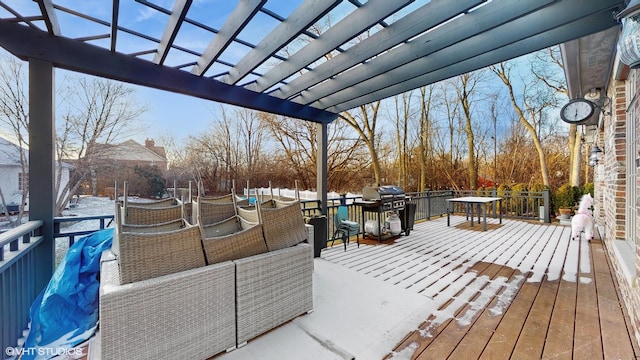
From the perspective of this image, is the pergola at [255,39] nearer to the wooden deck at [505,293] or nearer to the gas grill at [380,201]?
the gas grill at [380,201]

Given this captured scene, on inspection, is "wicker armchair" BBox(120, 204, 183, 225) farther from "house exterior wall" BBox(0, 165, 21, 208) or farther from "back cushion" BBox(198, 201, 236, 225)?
"house exterior wall" BBox(0, 165, 21, 208)

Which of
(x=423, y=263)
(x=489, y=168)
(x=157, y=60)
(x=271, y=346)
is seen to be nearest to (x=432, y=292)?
(x=423, y=263)

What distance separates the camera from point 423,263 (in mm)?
3768

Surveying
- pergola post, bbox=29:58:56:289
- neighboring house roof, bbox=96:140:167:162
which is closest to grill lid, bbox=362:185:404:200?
pergola post, bbox=29:58:56:289

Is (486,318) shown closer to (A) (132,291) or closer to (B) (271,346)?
(B) (271,346)

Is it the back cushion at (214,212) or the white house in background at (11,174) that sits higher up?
the white house in background at (11,174)

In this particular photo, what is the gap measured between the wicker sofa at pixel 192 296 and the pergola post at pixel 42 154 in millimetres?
786

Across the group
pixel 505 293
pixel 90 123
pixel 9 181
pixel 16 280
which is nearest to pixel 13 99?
pixel 90 123

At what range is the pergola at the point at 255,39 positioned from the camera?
2.05 m

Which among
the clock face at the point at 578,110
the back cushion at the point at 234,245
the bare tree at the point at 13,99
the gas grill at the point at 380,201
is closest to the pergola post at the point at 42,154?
the back cushion at the point at 234,245

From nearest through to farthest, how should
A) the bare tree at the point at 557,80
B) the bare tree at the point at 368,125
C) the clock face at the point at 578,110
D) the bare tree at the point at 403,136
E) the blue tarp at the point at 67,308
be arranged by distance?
the blue tarp at the point at 67,308 < the clock face at the point at 578,110 < the bare tree at the point at 557,80 < the bare tree at the point at 368,125 < the bare tree at the point at 403,136

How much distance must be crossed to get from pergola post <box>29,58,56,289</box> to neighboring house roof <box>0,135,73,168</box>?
203 inches

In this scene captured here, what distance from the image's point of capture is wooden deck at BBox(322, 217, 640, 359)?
74.9 inches

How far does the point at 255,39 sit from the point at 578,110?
489cm
